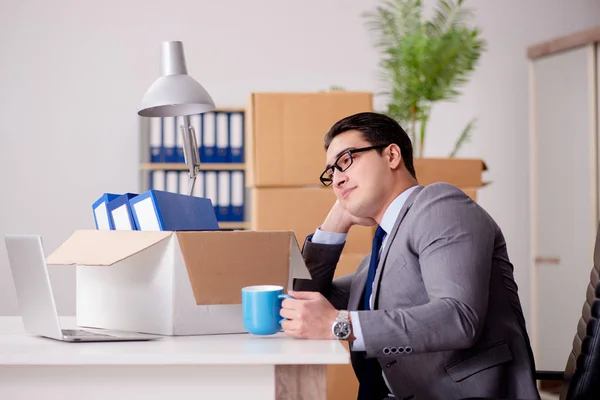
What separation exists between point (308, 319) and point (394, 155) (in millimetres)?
535

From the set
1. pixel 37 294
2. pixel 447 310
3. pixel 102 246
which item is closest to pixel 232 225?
pixel 102 246

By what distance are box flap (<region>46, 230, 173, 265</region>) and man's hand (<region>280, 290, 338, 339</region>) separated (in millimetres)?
280

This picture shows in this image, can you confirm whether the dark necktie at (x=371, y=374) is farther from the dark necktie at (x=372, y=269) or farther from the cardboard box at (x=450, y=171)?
the cardboard box at (x=450, y=171)

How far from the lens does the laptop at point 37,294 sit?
1.27 metres

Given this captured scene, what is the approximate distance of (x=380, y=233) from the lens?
1.67m

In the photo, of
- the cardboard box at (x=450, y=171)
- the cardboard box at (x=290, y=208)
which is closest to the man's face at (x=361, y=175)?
the cardboard box at (x=290, y=208)

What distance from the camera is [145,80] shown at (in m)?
4.35

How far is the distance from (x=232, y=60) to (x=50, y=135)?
1.20 meters

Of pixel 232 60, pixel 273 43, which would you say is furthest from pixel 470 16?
pixel 232 60

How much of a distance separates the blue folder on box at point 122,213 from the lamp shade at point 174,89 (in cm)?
24

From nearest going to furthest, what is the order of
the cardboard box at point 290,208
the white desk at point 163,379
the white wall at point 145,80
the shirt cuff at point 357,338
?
the white desk at point 163,379, the shirt cuff at point 357,338, the cardboard box at point 290,208, the white wall at point 145,80

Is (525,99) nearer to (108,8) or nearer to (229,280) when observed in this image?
(108,8)

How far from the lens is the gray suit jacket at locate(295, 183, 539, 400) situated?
1271 millimetres

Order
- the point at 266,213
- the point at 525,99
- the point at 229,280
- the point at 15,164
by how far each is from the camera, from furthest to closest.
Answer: the point at 525,99 → the point at 15,164 → the point at 266,213 → the point at 229,280
